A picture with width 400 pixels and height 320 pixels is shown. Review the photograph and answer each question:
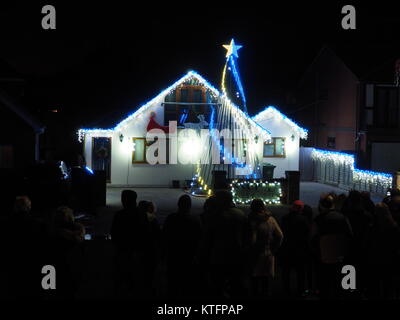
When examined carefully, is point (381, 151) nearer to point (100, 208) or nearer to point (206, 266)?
point (100, 208)

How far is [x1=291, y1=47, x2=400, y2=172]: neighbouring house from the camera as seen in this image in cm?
2755

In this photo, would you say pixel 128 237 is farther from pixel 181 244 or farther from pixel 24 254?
pixel 24 254

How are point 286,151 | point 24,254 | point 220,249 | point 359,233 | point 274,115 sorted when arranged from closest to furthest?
1. point 24,254
2. point 220,249
3. point 359,233
4. point 286,151
5. point 274,115

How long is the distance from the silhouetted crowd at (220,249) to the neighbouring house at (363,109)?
17810 mm

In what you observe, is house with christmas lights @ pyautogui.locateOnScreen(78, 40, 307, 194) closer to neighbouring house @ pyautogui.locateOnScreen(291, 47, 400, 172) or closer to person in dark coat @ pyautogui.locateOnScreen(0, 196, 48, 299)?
neighbouring house @ pyautogui.locateOnScreen(291, 47, 400, 172)

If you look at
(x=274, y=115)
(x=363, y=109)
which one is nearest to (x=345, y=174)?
(x=363, y=109)

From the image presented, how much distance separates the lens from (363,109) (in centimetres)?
2803

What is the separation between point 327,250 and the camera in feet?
26.5

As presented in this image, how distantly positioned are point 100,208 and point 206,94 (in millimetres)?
8931

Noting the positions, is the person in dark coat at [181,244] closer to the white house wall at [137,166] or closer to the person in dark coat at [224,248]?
the person in dark coat at [224,248]

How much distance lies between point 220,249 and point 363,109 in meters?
22.6

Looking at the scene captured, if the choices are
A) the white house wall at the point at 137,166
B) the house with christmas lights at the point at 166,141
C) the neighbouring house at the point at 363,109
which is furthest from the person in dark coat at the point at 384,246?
the neighbouring house at the point at 363,109

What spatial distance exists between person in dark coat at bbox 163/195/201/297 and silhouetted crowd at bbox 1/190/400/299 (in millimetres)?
13
